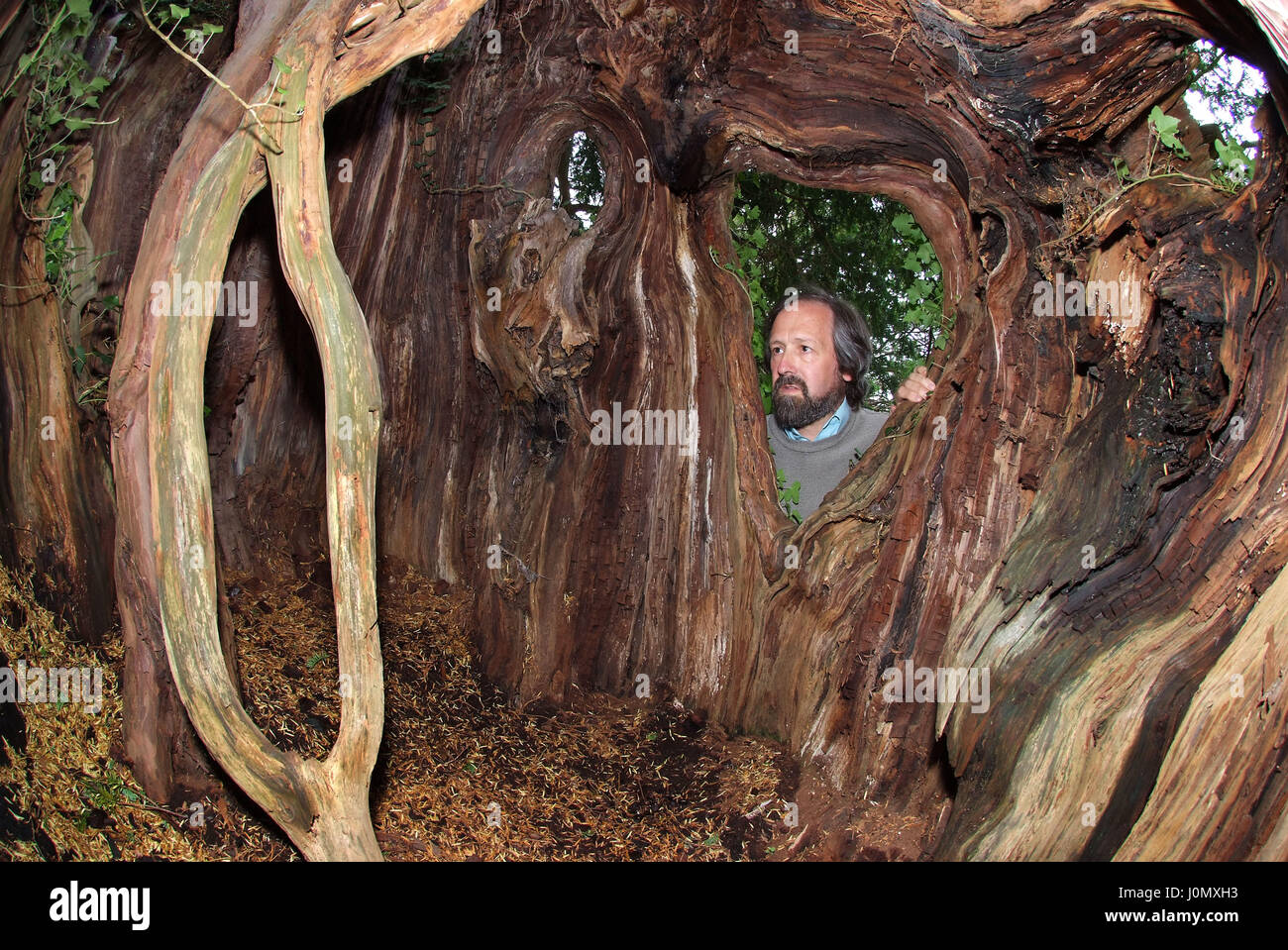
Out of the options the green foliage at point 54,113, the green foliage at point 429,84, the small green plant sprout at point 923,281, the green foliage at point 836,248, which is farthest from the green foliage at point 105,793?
the green foliage at point 836,248

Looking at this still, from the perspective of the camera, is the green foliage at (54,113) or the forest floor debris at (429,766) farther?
the green foliage at (54,113)

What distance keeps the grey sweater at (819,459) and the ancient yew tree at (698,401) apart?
1.85 ft

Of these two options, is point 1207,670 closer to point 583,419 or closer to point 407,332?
point 583,419

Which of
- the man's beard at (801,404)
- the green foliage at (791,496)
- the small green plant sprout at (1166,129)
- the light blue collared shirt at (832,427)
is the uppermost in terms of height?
the small green plant sprout at (1166,129)

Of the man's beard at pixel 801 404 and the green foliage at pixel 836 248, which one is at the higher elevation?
the green foliage at pixel 836 248

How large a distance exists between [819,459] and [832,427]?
0.21 m

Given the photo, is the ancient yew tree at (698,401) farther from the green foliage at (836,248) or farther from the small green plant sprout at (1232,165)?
the green foliage at (836,248)

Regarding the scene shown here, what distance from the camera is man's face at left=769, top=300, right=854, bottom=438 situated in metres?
5.19

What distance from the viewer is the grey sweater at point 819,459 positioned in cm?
519

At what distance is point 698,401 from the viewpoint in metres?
4.78

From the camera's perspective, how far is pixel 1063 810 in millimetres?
2762

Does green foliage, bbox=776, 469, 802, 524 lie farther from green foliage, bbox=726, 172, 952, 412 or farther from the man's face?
green foliage, bbox=726, 172, 952, 412

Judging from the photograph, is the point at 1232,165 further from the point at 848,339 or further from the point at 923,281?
the point at 848,339

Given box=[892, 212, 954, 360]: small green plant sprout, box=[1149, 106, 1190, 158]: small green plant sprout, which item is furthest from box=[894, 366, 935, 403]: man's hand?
box=[1149, 106, 1190, 158]: small green plant sprout
